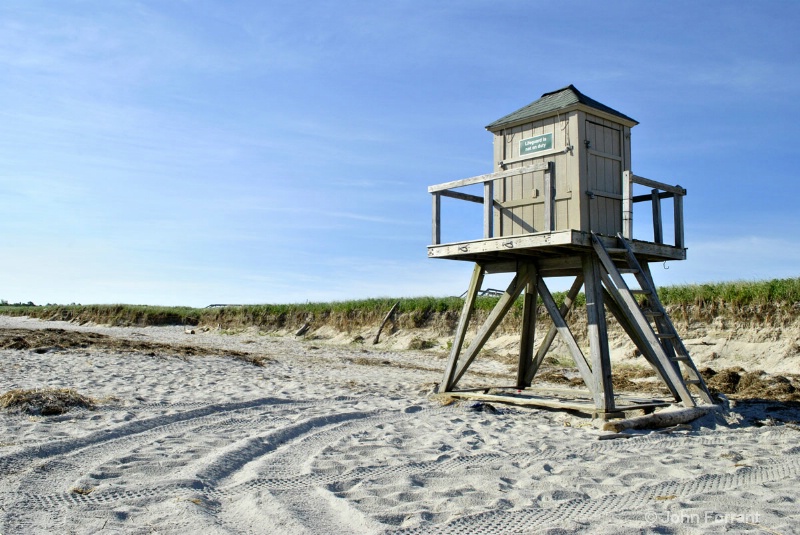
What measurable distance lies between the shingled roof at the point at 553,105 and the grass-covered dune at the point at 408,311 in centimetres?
823

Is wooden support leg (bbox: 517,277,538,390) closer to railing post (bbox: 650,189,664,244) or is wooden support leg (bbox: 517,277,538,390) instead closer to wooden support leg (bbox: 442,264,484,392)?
wooden support leg (bbox: 442,264,484,392)

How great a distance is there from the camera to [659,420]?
7.95 meters

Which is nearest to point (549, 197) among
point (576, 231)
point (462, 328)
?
point (576, 231)

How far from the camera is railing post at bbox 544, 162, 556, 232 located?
8.56 metres

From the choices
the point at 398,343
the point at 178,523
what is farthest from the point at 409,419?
the point at 398,343

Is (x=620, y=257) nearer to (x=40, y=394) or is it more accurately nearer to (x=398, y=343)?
(x=40, y=394)

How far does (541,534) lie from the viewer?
3.99 m

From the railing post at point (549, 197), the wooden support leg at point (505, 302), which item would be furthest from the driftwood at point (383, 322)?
the railing post at point (549, 197)

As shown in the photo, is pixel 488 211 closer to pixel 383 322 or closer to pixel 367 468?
pixel 367 468

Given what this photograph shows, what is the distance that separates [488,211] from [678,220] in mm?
3036

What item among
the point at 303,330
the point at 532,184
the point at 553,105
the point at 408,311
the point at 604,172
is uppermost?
the point at 553,105

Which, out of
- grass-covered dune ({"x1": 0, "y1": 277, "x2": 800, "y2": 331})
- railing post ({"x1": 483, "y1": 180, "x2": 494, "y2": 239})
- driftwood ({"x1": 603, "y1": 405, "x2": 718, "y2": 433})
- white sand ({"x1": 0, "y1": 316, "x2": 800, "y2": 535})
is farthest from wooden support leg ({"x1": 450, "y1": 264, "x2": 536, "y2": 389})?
grass-covered dune ({"x1": 0, "y1": 277, "x2": 800, "y2": 331})

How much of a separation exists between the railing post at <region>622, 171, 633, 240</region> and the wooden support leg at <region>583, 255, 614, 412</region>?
644mm

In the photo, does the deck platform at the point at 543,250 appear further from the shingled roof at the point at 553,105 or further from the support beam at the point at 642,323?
the shingled roof at the point at 553,105
